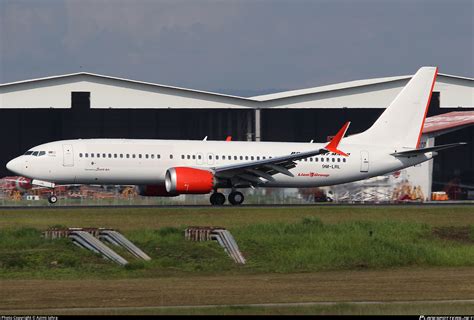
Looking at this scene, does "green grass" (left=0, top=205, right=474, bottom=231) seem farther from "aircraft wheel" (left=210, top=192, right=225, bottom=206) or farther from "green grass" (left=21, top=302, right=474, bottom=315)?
"green grass" (left=21, top=302, right=474, bottom=315)

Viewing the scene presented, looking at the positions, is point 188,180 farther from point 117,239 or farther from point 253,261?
point 253,261

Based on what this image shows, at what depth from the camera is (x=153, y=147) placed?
4928cm

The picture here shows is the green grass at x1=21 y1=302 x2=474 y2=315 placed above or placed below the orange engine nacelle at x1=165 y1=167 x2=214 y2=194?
below

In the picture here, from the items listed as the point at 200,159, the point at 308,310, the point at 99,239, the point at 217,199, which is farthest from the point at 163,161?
the point at 308,310

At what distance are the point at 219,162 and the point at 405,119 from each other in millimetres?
10905

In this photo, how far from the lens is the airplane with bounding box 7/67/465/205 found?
48.1 m

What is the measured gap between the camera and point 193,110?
75.9 meters

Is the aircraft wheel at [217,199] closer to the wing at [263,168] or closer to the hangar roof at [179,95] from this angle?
the wing at [263,168]

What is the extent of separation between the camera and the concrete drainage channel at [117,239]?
31.5 metres

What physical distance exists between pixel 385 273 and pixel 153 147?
2100 centimetres

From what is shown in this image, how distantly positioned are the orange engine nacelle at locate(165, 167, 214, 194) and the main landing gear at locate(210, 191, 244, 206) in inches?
94.0

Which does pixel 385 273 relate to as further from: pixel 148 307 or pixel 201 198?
pixel 201 198

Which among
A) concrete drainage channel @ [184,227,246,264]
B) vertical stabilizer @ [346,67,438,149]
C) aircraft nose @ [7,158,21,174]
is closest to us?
concrete drainage channel @ [184,227,246,264]

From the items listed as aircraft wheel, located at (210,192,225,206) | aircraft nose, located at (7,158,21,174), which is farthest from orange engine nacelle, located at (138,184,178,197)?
aircraft nose, located at (7,158,21,174)
